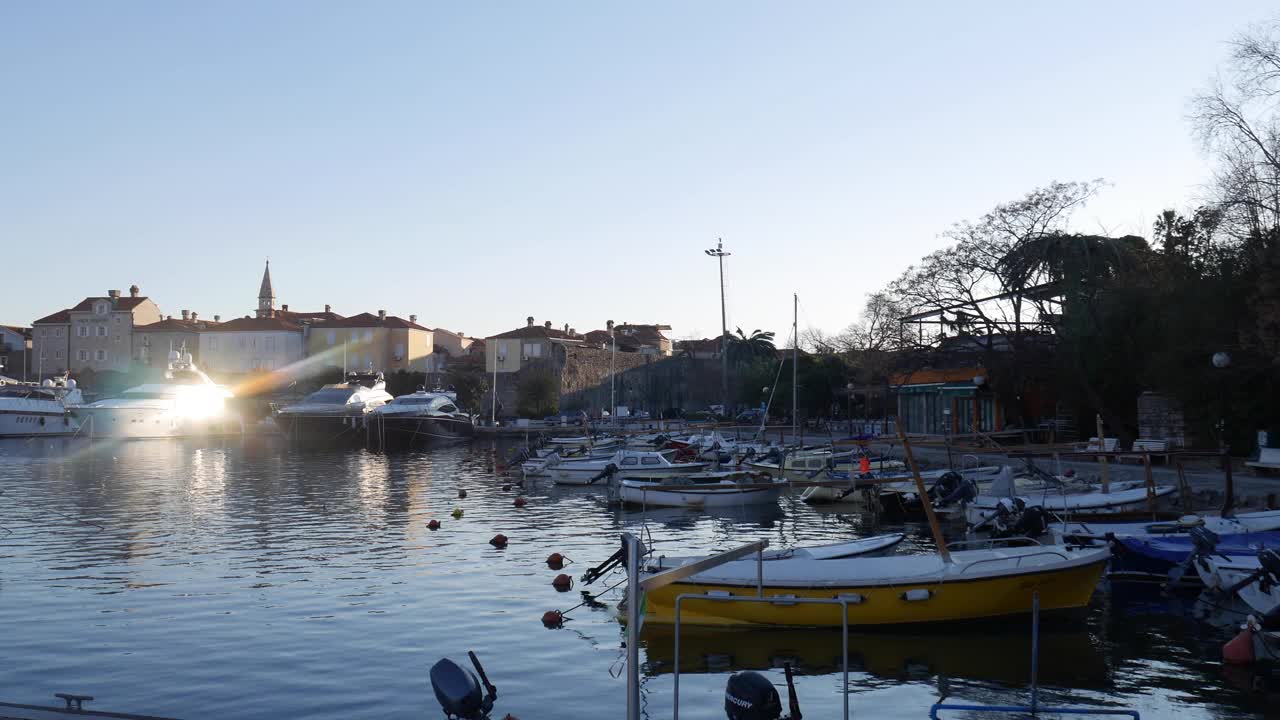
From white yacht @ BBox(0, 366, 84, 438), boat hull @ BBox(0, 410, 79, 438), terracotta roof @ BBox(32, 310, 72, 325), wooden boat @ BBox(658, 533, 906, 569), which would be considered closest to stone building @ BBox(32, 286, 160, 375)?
terracotta roof @ BBox(32, 310, 72, 325)

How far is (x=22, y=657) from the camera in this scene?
1567 cm

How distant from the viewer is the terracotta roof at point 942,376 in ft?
166

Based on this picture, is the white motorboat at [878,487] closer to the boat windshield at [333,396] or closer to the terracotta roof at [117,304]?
the boat windshield at [333,396]

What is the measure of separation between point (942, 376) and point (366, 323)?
77.8 m

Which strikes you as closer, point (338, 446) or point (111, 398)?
point (338, 446)

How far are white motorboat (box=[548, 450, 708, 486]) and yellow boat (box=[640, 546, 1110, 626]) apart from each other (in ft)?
71.7

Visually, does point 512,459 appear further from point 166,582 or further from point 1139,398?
point 166,582

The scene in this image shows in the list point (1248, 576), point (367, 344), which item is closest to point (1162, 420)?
point (1248, 576)

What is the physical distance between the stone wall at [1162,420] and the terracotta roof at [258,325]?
96.3 meters

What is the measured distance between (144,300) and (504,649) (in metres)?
118

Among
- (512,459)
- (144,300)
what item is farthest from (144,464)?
(144,300)

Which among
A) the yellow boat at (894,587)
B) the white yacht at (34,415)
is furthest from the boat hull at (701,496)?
the white yacht at (34,415)

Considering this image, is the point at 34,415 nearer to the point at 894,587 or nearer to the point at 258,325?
the point at 258,325

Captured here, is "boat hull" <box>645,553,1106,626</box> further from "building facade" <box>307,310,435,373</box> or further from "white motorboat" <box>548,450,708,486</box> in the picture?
"building facade" <box>307,310,435,373</box>
